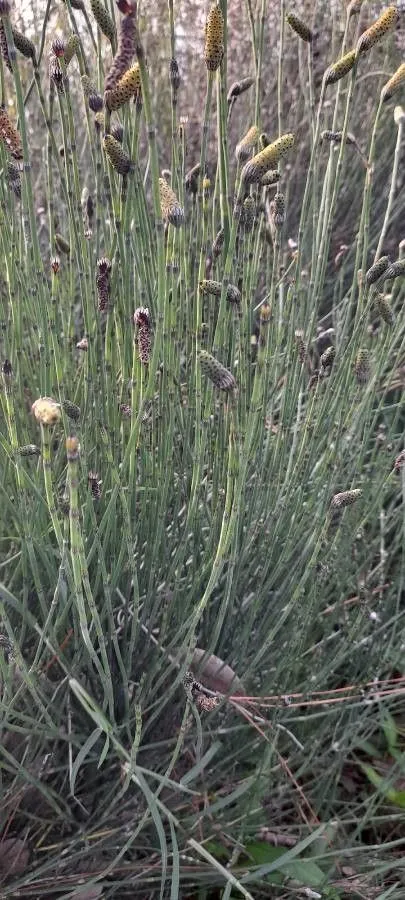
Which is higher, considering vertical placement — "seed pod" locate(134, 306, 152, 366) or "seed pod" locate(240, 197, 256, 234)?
"seed pod" locate(240, 197, 256, 234)

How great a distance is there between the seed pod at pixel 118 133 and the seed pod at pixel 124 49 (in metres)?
0.15

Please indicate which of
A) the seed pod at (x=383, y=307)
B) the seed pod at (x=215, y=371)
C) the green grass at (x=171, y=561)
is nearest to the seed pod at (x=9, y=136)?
the green grass at (x=171, y=561)

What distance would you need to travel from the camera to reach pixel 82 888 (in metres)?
0.82

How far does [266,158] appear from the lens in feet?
2.59

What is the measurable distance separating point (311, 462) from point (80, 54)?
64 cm

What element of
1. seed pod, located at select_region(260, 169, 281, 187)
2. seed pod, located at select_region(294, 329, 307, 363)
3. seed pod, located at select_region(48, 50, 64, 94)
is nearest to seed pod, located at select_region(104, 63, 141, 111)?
seed pod, located at select_region(48, 50, 64, 94)

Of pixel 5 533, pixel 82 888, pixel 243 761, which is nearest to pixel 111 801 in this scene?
pixel 82 888

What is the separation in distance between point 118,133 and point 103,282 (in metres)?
0.16

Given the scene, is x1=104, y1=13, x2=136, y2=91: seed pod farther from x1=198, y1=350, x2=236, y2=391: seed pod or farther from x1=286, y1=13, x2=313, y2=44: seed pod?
x1=286, y1=13, x2=313, y2=44: seed pod

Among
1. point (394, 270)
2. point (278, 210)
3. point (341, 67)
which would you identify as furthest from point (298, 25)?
point (394, 270)

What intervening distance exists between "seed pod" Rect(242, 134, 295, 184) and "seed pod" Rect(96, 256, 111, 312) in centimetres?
18

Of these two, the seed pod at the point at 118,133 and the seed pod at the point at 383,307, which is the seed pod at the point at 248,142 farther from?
the seed pod at the point at 383,307

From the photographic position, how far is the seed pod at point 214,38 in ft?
2.40

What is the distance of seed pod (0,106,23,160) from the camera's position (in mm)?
820
